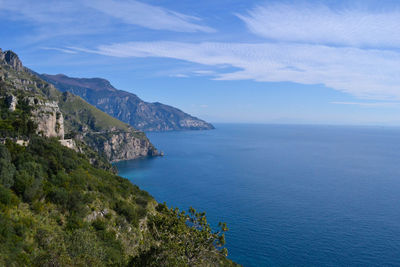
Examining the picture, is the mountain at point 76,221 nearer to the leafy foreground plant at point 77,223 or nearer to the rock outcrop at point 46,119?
the leafy foreground plant at point 77,223

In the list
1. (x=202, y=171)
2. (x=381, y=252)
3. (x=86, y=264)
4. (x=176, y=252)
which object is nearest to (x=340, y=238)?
(x=381, y=252)

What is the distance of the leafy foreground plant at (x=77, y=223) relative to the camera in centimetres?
2269

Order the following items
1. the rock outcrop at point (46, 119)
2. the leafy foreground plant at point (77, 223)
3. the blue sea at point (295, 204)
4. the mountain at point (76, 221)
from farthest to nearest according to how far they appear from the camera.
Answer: the rock outcrop at point (46, 119) < the blue sea at point (295, 204) < the mountain at point (76, 221) < the leafy foreground plant at point (77, 223)

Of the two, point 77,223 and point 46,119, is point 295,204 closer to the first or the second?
point 77,223

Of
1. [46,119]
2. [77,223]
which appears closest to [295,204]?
[77,223]

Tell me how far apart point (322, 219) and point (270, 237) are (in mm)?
20330

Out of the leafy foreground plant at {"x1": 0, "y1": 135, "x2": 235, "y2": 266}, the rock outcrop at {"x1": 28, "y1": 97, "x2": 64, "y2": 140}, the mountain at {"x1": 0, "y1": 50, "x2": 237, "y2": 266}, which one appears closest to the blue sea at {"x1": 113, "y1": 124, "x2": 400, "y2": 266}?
the mountain at {"x1": 0, "y1": 50, "x2": 237, "y2": 266}

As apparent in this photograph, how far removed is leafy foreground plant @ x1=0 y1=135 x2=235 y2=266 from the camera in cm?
2269

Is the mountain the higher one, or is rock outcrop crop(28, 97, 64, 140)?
rock outcrop crop(28, 97, 64, 140)

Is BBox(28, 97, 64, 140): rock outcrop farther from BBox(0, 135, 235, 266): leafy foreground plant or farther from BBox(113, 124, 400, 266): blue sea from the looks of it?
BBox(113, 124, 400, 266): blue sea

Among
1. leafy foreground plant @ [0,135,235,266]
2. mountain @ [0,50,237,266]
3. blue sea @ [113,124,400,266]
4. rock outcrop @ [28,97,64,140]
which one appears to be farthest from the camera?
rock outcrop @ [28,97,64,140]

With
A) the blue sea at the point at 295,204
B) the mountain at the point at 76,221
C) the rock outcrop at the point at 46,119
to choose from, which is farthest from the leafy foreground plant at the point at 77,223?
the blue sea at the point at 295,204

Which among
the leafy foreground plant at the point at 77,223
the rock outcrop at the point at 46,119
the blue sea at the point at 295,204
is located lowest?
the blue sea at the point at 295,204

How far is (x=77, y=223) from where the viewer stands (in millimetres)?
33375
